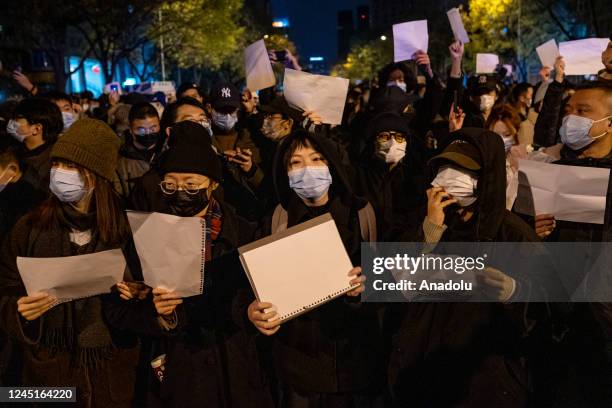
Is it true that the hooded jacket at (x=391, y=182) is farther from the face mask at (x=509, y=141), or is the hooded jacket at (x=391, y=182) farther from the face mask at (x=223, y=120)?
the face mask at (x=223, y=120)

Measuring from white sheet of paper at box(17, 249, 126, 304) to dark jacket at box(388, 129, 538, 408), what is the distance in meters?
1.52

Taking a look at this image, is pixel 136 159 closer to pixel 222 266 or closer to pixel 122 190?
pixel 122 190

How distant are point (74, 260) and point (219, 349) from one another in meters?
0.90

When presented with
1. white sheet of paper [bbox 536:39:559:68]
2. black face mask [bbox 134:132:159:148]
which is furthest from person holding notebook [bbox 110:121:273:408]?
white sheet of paper [bbox 536:39:559:68]

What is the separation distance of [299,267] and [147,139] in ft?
11.1

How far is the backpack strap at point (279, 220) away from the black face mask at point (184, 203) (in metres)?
0.43

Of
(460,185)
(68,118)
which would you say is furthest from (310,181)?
(68,118)

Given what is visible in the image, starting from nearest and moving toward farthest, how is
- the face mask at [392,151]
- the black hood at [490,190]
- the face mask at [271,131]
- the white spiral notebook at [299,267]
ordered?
1. the white spiral notebook at [299,267]
2. the black hood at [490,190]
3. the face mask at [392,151]
4. the face mask at [271,131]

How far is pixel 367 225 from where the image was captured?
3164 mm

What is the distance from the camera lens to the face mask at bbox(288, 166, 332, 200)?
3168 millimetres

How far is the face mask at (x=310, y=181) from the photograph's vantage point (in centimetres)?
317

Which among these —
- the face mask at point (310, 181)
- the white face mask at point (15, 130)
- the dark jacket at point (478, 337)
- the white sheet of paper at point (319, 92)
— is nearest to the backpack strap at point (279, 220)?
the face mask at point (310, 181)

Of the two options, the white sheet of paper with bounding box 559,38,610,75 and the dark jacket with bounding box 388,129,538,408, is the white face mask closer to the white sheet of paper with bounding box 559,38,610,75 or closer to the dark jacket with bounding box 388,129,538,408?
the dark jacket with bounding box 388,129,538,408

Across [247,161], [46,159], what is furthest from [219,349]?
[46,159]
